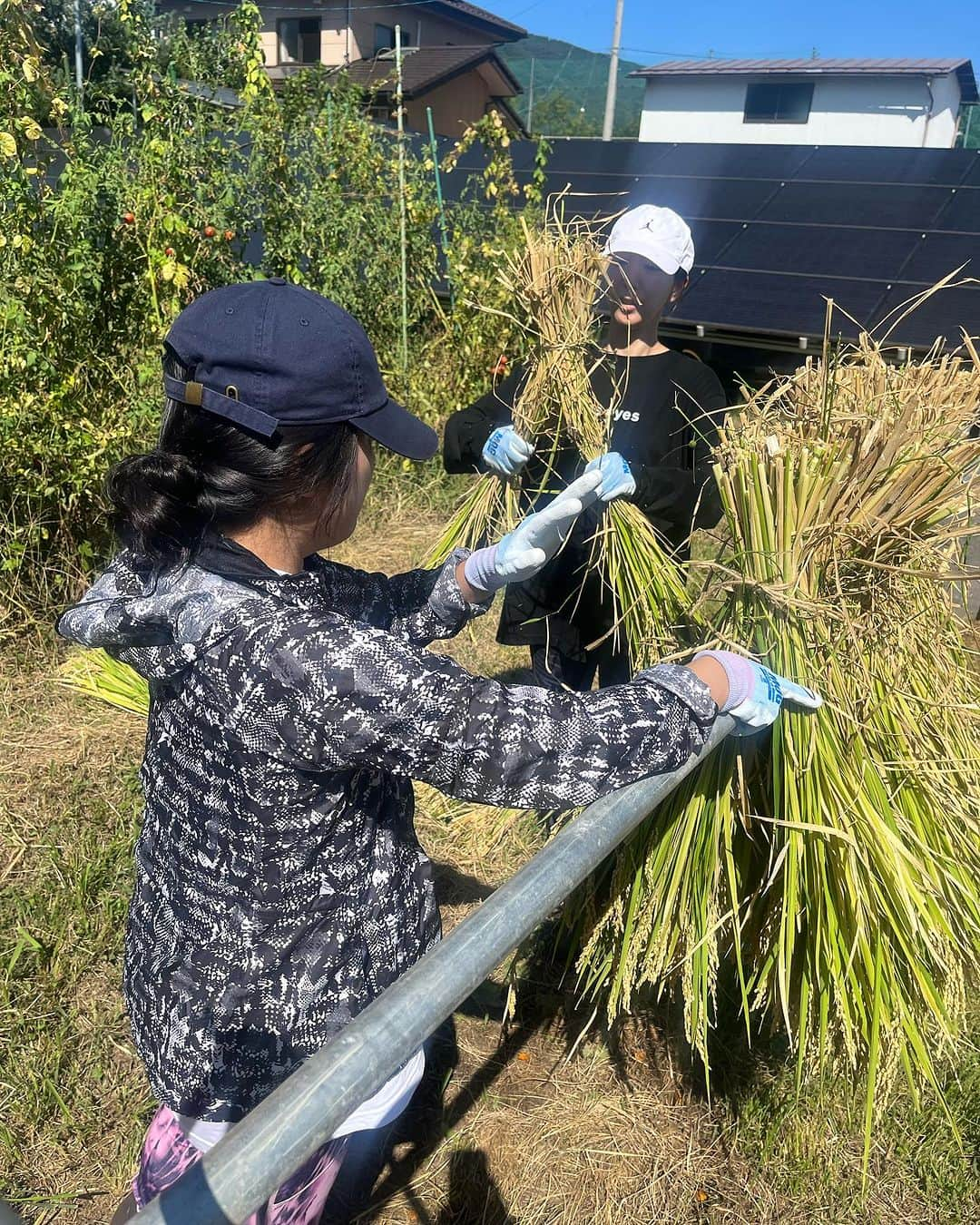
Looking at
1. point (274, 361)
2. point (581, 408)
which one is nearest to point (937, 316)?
point (581, 408)

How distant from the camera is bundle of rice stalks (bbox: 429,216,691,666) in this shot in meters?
1.66

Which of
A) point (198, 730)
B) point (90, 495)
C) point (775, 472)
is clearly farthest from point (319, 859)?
point (90, 495)

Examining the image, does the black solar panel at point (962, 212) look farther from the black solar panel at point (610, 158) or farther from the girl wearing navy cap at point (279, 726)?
the girl wearing navy cap at point (279, 726)

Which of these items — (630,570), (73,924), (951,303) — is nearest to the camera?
(630,570)

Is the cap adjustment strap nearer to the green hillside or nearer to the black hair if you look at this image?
the black hair

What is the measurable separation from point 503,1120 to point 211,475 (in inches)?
60.7

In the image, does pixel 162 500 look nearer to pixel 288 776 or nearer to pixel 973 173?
pixel 288 776

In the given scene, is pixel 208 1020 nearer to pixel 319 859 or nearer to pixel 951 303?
pixel 319 859

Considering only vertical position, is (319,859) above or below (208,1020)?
above

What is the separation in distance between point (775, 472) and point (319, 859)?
827mm

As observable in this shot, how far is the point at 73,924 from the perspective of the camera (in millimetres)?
2148

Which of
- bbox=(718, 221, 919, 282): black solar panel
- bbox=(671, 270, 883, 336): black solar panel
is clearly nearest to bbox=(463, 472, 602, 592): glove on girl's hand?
bbox=(671, 270, 883, 336): black solar panel

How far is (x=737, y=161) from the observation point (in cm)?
670

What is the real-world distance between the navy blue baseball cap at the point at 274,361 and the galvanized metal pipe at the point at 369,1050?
0.53 m
